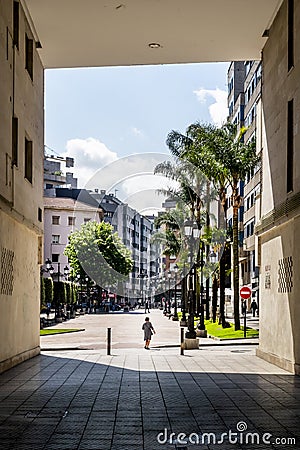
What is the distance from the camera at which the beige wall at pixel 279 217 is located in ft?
62.1

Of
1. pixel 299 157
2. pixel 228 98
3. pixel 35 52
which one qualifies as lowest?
pixel 299 157

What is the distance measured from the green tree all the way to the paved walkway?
3105 inches

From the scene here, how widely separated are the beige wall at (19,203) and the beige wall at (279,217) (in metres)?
7.06

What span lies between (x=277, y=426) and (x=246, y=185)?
68.5 meters

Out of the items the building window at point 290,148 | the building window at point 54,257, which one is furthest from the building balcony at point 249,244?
the building window at point 290,148

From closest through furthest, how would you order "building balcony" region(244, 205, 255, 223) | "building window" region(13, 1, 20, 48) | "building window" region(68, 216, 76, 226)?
1. "building window" region(13, 1, 20, 48)
2. "building balcony" region(244, 205, 255, 223)
3. "building window" region(68, 216, 76, 226)

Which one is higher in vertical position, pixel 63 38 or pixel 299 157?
pixel 63 38

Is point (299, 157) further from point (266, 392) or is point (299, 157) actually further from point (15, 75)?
point (15, 75)

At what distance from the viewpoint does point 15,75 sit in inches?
816

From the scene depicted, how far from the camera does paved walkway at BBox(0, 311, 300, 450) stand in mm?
9961

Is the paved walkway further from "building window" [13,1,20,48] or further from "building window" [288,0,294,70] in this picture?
"building window" [13,1,20,48]

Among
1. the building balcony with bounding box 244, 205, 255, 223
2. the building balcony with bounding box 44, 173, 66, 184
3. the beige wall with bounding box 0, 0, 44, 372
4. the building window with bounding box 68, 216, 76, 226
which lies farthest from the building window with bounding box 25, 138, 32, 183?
the building balcony with bounding box 44, 173, 66, 184

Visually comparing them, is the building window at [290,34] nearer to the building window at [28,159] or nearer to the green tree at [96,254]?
the building window at [28,159]

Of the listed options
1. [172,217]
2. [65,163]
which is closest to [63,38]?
[172,217]
